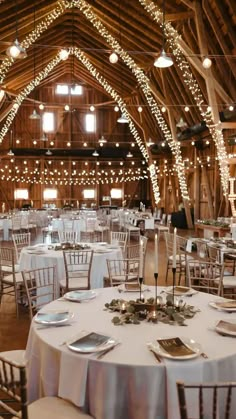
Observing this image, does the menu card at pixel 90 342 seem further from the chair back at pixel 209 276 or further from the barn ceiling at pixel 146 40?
the barn ceiling at pixel 146 40

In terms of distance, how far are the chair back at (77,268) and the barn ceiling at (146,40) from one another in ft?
16.2

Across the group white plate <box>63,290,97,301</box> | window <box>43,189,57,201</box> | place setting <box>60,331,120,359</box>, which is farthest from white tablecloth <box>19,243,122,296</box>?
window <box>43,189,57,201</box>

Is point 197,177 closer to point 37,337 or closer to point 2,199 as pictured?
point 2,199

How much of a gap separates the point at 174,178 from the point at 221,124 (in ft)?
30.3

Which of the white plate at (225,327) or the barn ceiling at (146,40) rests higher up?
the barn ceiling at (146,40)

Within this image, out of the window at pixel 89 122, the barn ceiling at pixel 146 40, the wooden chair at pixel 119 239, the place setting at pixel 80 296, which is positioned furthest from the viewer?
the window at pixel 89 122

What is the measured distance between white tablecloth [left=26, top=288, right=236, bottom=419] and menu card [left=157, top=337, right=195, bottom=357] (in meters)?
0.06

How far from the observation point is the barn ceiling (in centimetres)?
1030

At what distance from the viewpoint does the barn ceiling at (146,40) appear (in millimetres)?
10305

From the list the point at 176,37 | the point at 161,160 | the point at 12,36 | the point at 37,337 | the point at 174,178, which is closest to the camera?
the point at 37,337

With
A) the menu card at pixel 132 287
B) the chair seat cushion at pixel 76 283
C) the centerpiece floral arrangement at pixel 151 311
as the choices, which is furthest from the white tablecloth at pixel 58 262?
the centerpiece floral arrangement at pixel 151 311

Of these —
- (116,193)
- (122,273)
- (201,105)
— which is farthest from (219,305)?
(116,193)

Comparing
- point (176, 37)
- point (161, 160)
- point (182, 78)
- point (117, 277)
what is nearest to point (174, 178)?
point (161, 160)

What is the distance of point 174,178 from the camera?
2047 cm
